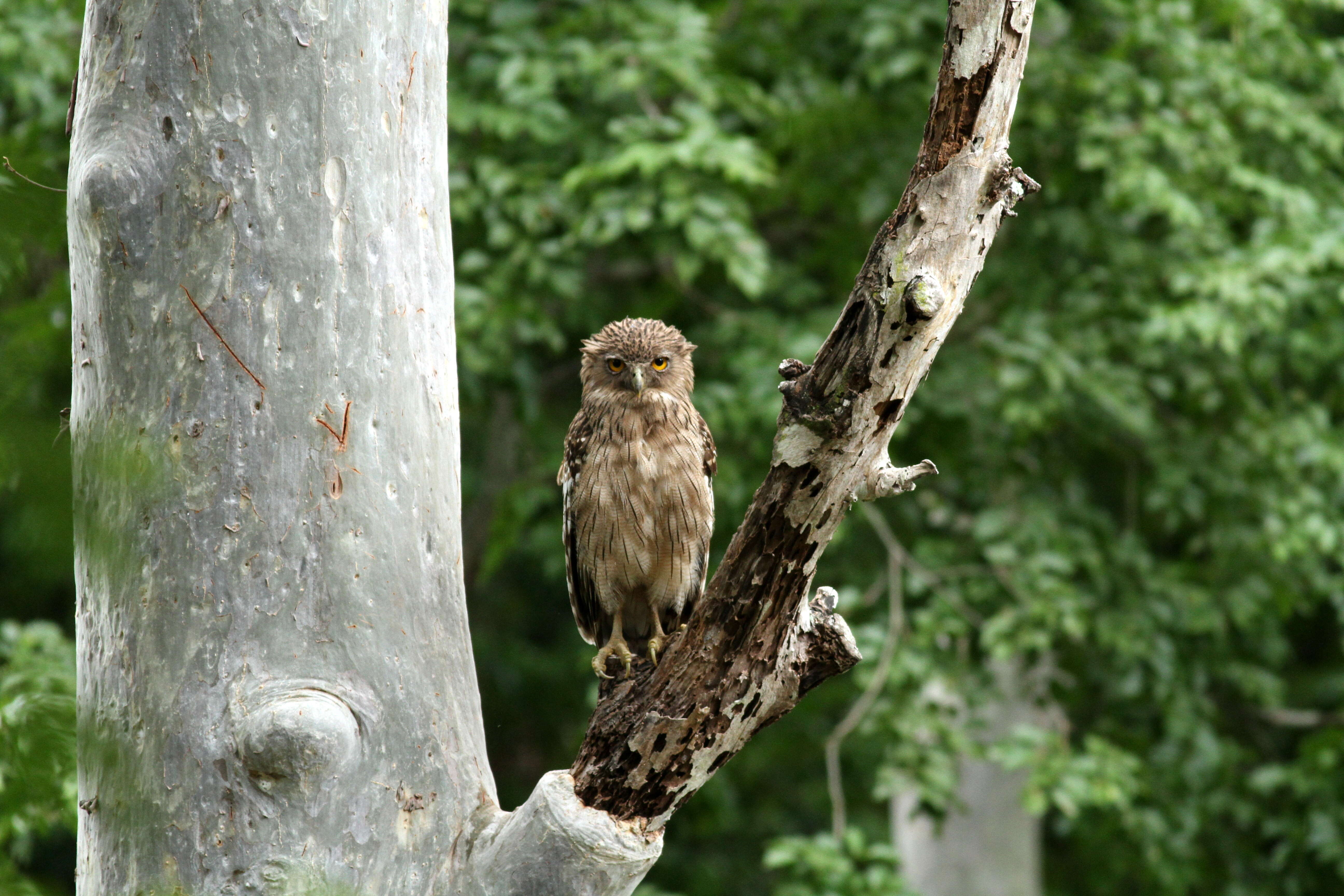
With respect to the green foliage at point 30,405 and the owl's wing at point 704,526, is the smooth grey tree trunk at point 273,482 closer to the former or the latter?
the green foliage at point 30,405

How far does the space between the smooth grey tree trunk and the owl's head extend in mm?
1202

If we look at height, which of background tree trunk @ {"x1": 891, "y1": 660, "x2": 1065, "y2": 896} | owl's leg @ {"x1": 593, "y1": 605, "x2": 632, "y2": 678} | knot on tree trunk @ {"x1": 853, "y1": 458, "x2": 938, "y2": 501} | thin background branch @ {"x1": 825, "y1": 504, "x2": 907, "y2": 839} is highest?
knot on tree trunk @ {"x1": 853, "y1": 458, "x2": 938, "y2": 501}

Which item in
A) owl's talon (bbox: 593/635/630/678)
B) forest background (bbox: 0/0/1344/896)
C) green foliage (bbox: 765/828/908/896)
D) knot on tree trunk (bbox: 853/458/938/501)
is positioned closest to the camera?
knot on tree trunk (bbox: 853/458/938/501)

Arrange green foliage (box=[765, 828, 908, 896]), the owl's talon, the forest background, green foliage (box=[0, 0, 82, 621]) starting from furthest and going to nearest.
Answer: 1. the forest background
2. green foliage (box=[765, 828, 908, 896])
3. the owl's talon
4. green foliage (box=[0, 0, 82, 621])

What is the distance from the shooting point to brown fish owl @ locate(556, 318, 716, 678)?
Result: 3.18 metres

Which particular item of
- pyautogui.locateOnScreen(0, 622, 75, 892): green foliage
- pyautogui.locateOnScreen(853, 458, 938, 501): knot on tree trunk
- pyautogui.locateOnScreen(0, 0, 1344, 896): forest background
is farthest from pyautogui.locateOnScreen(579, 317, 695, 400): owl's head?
pyautogui.locateOnScreen(0, 622, 75, 892): green foliage

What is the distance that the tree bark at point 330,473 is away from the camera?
69.5 inches

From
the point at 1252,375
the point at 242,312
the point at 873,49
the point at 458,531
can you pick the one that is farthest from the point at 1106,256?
the point at 242,312

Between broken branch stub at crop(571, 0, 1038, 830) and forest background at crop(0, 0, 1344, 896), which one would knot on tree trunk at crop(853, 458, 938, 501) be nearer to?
broken branch stub at crop(571, 0, 1038, 830)

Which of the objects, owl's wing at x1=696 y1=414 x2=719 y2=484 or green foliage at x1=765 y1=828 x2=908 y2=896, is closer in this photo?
owl's wing at x1=696 y1=414 x2=719 y2=484

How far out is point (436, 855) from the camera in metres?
1.98

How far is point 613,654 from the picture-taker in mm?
3160

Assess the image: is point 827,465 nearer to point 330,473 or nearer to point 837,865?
point 330,473

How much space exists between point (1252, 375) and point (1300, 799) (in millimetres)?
2117
